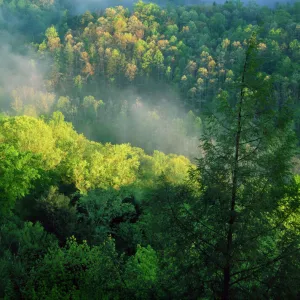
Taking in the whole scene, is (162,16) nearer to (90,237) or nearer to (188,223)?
(90,237)

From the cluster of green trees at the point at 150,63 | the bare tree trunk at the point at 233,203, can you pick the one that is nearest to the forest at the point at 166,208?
the bare tree trunk at the point at 233,203

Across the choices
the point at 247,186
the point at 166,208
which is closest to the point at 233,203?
the point at 247,186

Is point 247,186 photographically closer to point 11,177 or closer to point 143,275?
point 143,275

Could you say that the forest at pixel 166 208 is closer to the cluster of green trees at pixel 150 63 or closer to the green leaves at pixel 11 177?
the green leaves at pixel 11 177

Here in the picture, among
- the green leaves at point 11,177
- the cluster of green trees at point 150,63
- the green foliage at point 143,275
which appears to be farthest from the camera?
the cluster of green trees at point 150,63

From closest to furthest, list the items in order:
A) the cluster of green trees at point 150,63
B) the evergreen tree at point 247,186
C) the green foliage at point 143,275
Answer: the evergreen tree at point 247,186, the green foliage at point 143,275, the cluster of green trees at point 150,63

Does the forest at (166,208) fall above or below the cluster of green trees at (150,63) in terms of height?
below

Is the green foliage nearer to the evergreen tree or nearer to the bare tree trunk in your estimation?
the evergreen tree

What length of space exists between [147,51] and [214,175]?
160713 mm

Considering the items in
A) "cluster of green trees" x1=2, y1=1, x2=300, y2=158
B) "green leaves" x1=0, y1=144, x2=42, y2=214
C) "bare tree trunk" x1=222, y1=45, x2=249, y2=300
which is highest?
"cluster of green trees" x1=2, y1=1, x2=300, y2=158

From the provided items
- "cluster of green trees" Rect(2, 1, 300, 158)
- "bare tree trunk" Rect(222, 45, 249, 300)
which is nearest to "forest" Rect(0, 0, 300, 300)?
"bare tree trunk" Rect(222, 45, 249, 300)

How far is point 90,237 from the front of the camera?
27.7m

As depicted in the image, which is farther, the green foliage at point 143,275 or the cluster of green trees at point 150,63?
the cluster of green trees at point 150,63

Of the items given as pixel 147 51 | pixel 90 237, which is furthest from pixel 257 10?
pixel 90 237
